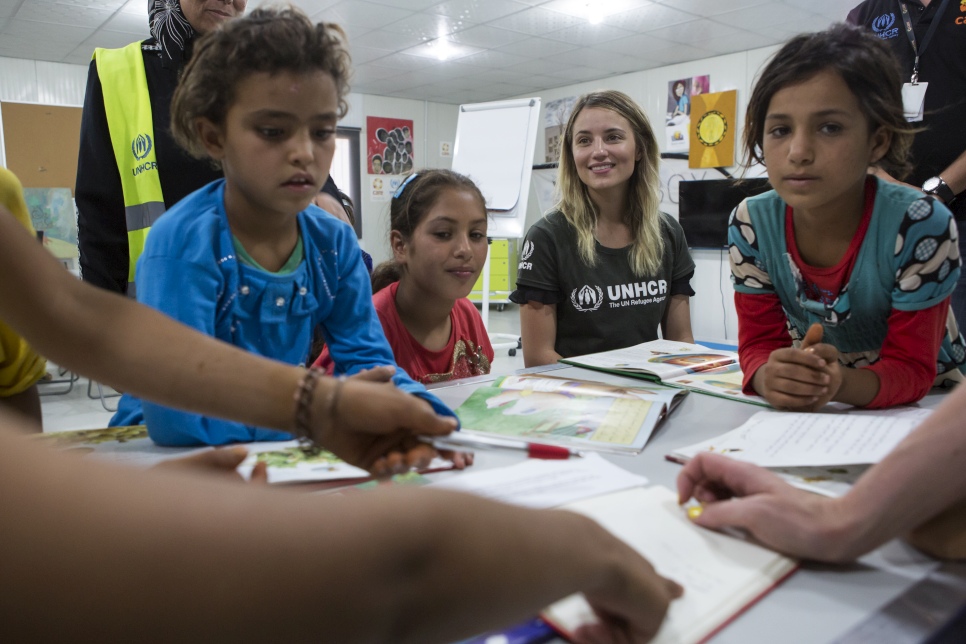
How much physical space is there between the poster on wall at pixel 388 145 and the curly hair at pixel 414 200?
19.8 feet

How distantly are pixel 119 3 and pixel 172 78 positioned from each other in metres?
3.67

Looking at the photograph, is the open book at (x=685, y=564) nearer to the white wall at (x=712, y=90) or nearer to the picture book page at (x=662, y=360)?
the picture book page at (x=662, y=360)

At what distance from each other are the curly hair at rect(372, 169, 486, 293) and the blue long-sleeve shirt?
17.0 inches

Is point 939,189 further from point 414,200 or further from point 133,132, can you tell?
point 133,132

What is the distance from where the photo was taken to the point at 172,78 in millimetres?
1354

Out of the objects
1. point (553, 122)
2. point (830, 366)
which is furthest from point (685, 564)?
point (553, 122)

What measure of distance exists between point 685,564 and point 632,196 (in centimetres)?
155

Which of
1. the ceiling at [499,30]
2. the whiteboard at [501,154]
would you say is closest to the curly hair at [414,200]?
the whiteboard at [501,154]

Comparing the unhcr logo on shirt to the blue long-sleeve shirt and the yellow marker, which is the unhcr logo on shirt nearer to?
the blue long-sleeve shirt

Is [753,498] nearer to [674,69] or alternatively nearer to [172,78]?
[172,78]

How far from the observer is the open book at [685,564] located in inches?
17.2

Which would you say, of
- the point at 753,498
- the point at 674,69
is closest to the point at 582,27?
the point at 674,69

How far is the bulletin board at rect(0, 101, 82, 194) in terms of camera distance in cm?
476

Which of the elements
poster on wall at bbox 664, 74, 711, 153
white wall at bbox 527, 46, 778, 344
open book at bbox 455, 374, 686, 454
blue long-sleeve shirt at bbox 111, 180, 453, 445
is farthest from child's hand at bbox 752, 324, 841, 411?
poster on wall at bbox 664, 74, 711, 153
